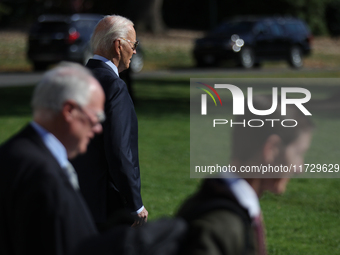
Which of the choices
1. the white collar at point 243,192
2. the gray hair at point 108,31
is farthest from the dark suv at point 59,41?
the white collar at point 243,192

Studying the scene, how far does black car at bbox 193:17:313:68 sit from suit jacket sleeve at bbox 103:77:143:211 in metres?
21.1

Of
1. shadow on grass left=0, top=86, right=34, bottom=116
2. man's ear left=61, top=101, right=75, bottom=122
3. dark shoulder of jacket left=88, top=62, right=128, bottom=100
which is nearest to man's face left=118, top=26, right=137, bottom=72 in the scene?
dark shoulder of jacket left=88, top=62, right=128, bottom=100

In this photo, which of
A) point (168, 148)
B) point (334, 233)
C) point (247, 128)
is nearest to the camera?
point (247, 128)

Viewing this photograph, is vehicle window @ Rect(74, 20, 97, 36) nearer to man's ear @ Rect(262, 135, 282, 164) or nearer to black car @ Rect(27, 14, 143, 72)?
black car @ Rect(27, 14, 143, 72)

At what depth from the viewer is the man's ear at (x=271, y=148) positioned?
2.15m

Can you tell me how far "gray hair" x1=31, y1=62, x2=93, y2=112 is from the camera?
226 cm

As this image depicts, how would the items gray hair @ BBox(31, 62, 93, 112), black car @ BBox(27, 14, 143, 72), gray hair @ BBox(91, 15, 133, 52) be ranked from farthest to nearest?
black car @ BBox(27, 14, 143, 72) < gray hair @ BBox(91, 15, 133, 52) < gray hair @ BBox(31, 62, 93, 112)

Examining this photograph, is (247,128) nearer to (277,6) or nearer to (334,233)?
(334,233)

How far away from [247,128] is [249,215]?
353mm

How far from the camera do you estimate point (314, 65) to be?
94.8 ft

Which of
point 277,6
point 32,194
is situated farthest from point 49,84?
point 277,6

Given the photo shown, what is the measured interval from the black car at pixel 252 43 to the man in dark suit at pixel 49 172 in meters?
22.4

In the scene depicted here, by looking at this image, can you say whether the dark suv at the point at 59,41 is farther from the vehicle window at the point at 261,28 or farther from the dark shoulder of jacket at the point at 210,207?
the dark shoulder of jacket at the point at 210,207

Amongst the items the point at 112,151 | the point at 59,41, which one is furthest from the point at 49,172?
the point at 59,41
